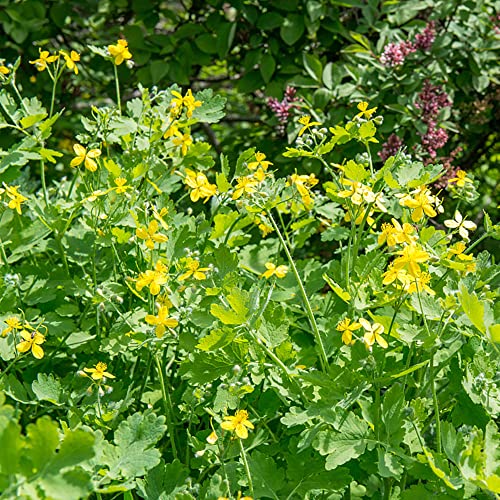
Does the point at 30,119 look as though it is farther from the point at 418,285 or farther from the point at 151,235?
the point at 418,285

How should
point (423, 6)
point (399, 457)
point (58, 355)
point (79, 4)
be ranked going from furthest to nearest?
1. point (79, 4)
2. point (423, 6)
3. point (58, 355)
4. point (399, 457)

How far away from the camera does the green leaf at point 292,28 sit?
304cm

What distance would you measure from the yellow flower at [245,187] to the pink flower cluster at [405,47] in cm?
131

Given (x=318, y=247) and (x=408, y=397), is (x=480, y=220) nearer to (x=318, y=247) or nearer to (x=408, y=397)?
(x=318, y=247)

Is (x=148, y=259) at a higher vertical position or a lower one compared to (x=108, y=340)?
higher

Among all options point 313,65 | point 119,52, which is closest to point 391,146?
point 313,65

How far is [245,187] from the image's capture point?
1.57m

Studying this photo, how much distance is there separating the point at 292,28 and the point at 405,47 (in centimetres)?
48

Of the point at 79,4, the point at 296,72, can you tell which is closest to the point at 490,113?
the point at 296,72

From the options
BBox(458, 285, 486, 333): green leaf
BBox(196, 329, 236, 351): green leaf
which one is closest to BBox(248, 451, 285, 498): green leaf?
BBox(196, 329, 236, 351): green leaf

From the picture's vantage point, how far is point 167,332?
1.56 m

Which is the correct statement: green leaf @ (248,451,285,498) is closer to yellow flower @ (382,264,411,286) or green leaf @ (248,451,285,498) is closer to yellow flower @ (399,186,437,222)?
yellow flower @ (382,264,411,286)

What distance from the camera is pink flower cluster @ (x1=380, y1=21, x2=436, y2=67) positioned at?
2.74 meters

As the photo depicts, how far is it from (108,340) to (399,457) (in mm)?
591
